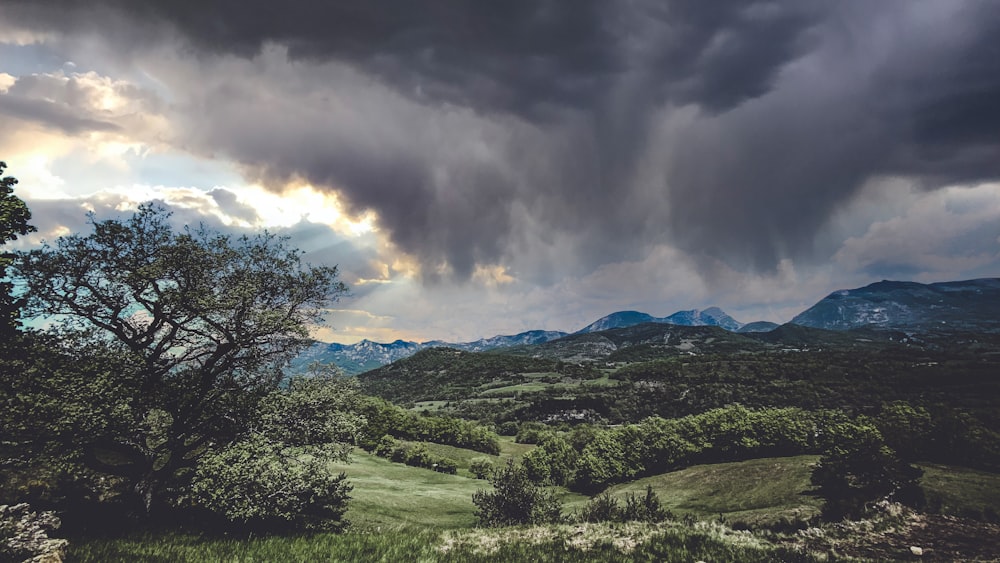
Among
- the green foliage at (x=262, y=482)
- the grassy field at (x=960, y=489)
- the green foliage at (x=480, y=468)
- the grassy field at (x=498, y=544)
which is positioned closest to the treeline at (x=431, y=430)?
the green foliage at (x=480, y=468)

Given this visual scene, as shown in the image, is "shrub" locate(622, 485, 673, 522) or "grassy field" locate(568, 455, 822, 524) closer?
"shrub" locate(622, 485, 673, 522)

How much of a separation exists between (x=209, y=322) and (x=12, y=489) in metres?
10.4

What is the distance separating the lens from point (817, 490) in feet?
130

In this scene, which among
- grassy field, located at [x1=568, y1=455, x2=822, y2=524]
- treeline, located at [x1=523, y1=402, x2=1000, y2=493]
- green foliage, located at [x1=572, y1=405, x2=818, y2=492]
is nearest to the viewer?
grassy field, located at [x1=568, y1=455, x2=822, y2=524]

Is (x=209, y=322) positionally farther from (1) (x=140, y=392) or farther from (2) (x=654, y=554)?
(2) (x=654, y=554)

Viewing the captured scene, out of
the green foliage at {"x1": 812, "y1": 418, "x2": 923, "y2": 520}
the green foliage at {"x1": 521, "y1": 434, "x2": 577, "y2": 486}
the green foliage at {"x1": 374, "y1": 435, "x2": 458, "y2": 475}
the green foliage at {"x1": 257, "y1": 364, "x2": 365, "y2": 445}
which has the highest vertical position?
the green foliage at {"x1": 257, "y1": 364, "x2": 365, "y2": 445}

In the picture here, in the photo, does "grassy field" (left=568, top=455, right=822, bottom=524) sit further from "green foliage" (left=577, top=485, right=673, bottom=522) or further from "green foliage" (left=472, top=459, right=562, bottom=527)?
"green foliage" (left=472, top=459, right=562, bottom=527)

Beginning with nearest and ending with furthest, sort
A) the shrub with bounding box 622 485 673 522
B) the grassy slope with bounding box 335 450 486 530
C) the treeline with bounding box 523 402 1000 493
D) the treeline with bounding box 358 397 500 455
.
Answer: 1. the shrub with bounding box 622 485 673 522
2. the grassy slope with bounding box 335 450 486 530
3. the treeline with bounding box 523 402 1000 493
4. the treeline with bounding box 358 397 500 455

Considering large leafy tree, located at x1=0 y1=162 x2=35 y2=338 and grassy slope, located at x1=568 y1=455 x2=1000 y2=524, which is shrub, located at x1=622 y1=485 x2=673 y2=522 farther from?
large leafy tree, located at x1=0 y1=162 x2=35 y2=338

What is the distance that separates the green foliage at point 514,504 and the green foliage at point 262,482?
12.3m

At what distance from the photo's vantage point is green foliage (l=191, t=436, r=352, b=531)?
56.1ft

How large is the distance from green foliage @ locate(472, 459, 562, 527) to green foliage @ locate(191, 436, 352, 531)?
1233 cm

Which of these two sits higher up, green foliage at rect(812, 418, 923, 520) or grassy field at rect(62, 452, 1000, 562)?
grassy field at rect(62, 452, 1000, 562)

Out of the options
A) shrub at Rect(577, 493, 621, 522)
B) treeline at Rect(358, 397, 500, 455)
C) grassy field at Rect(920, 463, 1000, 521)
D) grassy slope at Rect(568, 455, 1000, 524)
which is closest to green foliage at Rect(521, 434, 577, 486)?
grassy slope at Rect(568, 455, 1000, 524)
